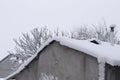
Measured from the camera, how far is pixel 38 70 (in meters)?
12.1

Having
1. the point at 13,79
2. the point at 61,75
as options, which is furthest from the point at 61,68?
the point at 13,79

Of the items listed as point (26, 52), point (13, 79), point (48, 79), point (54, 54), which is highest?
point (54, 54)

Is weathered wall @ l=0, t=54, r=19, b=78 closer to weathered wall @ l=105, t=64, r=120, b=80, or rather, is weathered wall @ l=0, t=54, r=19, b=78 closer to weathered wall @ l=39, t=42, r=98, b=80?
weathered wall @ l=39, t=42, r=98, b=80

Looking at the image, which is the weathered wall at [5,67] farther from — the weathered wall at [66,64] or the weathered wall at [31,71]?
the weathered wall at [66,64]

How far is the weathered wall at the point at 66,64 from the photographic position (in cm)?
977

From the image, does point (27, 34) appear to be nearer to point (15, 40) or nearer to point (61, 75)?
point (15, 40)

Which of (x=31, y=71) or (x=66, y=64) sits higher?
(x=66, y=64)

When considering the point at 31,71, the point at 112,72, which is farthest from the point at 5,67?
the point at 112,72

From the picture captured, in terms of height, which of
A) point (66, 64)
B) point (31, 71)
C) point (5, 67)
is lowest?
point (5, 67)

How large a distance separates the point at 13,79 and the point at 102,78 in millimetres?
5469

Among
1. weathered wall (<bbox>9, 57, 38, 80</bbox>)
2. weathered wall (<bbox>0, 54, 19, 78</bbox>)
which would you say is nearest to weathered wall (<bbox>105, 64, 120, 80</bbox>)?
weathered wall (<bbox>9, 57, 38, 80</bbox>)

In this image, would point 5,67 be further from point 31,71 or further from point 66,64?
point 66,64

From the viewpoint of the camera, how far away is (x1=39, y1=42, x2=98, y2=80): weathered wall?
9.77 m

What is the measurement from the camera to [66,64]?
1079 centimetres
